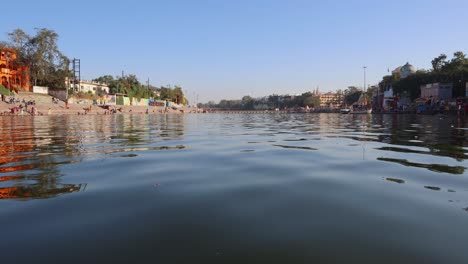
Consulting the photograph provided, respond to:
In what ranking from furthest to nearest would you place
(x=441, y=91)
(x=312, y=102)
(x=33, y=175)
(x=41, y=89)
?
1. (x=312, y=102)
2. (x=41, y=89)
3. (x=441, y=91)
4. (x=33, y=175)

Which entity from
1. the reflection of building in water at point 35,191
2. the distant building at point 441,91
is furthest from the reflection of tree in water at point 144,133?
the distant building at point 441,91

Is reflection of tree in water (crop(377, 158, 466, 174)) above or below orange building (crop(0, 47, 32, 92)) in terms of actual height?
below

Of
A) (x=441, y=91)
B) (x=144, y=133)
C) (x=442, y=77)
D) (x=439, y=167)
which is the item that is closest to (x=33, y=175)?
(x=439, y=167)

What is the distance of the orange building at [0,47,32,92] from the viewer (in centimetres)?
6103

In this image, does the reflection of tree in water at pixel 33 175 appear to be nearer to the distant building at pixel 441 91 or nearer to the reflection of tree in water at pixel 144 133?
the reflection of tree in water at pixel 144 133

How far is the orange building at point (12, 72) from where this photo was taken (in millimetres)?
61031

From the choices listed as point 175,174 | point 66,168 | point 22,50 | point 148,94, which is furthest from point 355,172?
point 148,94

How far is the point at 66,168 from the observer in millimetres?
6520

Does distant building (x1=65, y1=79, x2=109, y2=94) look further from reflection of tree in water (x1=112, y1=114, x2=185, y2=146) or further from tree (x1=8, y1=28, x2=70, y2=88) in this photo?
reflection of tree in water (x1=112, y1=114, x2=185, y2=146)

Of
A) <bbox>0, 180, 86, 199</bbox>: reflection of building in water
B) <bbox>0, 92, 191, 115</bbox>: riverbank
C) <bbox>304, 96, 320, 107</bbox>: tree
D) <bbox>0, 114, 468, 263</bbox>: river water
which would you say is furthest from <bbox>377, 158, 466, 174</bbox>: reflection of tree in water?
<bbox>304, 96, 320, 107</bbox>: tree

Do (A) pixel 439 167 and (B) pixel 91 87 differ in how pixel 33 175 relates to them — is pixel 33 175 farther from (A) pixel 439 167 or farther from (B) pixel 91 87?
(B) pixel 91 87

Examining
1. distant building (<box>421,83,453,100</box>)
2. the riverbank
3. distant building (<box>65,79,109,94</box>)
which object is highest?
distant building (<box>65,79,109,94</box>)

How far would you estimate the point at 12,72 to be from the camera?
63.7 metres

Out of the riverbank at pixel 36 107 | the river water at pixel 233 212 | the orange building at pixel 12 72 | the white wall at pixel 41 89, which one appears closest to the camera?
the river water at pixel 233 212
